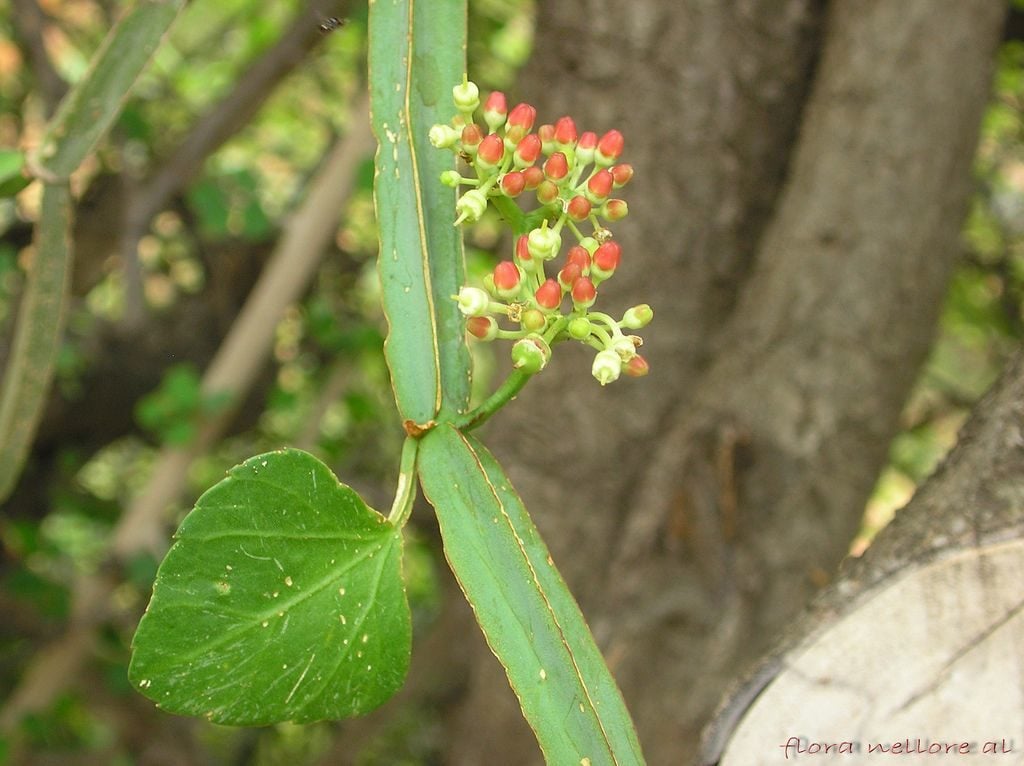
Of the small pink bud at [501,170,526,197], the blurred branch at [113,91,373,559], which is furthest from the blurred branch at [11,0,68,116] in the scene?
the small pink bud at [501,170,526,197]

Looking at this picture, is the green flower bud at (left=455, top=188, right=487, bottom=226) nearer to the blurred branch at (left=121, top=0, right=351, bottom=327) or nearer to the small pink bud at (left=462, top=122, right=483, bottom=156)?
the small pink bud at (left=462, top=122, right=483, bottom=156)

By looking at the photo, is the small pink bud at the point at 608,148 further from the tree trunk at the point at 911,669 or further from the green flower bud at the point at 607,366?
the tree trunk at the point at 911,669

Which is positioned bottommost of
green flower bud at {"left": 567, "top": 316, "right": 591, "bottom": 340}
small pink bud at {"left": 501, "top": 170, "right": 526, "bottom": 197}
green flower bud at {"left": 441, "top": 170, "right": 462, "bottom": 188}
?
green flower bud at {"left": 567, "top": 316, "right": 591, "bottom": 340}

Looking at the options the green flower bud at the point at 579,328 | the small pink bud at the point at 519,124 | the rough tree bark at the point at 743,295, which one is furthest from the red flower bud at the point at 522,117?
the rough tree bark at the point at 743,295

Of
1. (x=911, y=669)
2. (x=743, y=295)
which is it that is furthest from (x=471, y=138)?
(x=743, y=295)

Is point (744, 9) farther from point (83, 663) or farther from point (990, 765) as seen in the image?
point (83, 663)
